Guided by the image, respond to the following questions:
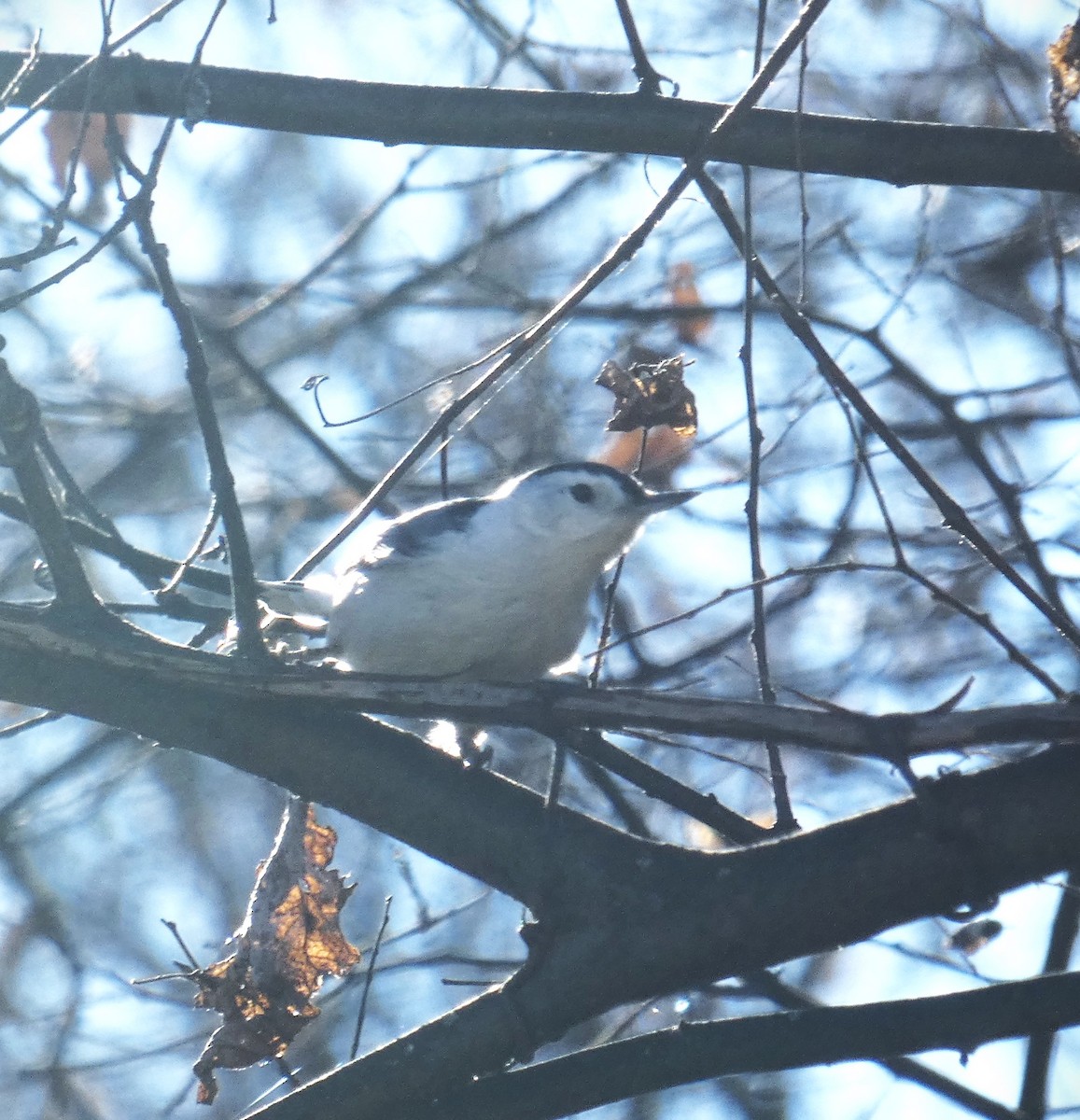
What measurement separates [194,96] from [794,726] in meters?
1.69

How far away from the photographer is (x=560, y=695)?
87.6 inches

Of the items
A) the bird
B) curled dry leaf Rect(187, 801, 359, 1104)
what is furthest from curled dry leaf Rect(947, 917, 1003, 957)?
curled dry leaf Rect(187, 801, 359, 1104)

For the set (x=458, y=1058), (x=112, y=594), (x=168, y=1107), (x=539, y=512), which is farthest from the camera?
(x=112, y=594)

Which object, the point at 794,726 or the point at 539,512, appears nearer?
the point at 794,726

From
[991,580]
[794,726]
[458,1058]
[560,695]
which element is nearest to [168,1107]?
[458,1058]

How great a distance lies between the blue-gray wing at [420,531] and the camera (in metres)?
3.18

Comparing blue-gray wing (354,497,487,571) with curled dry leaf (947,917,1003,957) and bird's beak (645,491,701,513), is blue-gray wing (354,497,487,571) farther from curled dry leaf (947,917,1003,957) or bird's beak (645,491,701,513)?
curled dry leaf (947,917,1003,957)

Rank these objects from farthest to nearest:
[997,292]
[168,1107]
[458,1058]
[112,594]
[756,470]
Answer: [112,594] < [997,292] < [168,1107] < [756,470] < [458,1058]

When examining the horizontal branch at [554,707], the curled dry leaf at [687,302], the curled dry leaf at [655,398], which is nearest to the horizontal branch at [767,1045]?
the horizontal branch at [554,707]

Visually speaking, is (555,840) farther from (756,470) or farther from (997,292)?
(997,292)

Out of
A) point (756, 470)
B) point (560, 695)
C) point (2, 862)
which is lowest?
point (560, 695)

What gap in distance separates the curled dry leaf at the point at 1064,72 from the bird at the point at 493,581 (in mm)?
1105

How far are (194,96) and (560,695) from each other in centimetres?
140

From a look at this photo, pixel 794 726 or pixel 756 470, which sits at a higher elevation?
pixel 756 470
